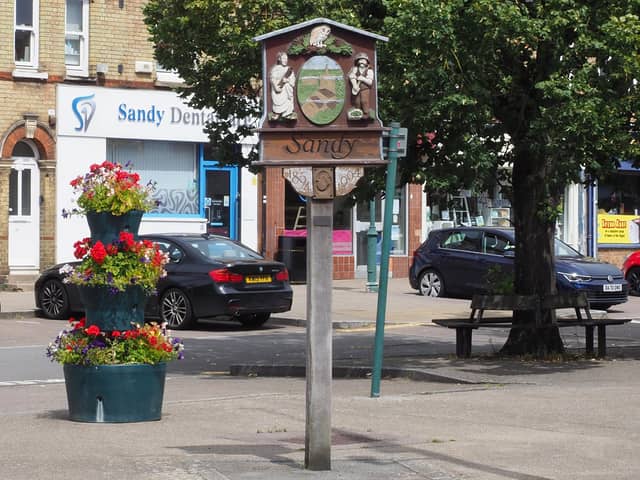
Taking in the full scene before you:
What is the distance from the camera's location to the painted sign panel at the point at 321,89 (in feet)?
28.7

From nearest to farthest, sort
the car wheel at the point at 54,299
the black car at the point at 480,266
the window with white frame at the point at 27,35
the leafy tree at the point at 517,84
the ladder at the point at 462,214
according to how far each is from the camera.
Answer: the leafy tree at the point at 517,84
the car wheel at the point at 54,299
the black car at the point at 480,266
the window with white frame at the point at 27,35
the ladder at the point at 462,214

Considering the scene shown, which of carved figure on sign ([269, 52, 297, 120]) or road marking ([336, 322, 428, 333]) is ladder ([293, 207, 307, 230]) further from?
carved figure on sign ([269, 52, 297, 120])

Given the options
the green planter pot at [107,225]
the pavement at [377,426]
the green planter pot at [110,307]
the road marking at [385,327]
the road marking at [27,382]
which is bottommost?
the road marking at [27,382]

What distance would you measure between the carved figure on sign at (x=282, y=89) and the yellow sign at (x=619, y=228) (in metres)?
33.0

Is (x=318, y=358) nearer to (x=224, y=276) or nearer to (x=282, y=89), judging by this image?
(x=282, y=89)

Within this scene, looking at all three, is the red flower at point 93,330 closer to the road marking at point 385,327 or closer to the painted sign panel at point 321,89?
the painted sign panel at point 321,89

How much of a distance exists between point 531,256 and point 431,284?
12.5 m

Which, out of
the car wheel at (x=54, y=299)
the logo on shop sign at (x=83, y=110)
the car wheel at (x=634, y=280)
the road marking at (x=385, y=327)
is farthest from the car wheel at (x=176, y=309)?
the car wheel at (x=634, y=280)

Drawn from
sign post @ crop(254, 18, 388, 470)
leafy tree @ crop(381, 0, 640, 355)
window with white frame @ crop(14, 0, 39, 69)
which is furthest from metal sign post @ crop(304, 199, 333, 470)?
window with white frame @ crop(14, 0, 39, 69)

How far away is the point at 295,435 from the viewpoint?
34.7 feet

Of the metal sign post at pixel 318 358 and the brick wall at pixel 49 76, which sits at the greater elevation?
the brick wall at pixel 49 76

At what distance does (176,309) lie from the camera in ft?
73.4

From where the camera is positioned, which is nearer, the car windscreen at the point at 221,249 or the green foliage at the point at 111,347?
the green foliage at the point at 111,347

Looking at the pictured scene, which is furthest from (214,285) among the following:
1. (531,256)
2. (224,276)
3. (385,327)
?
(531,256)
